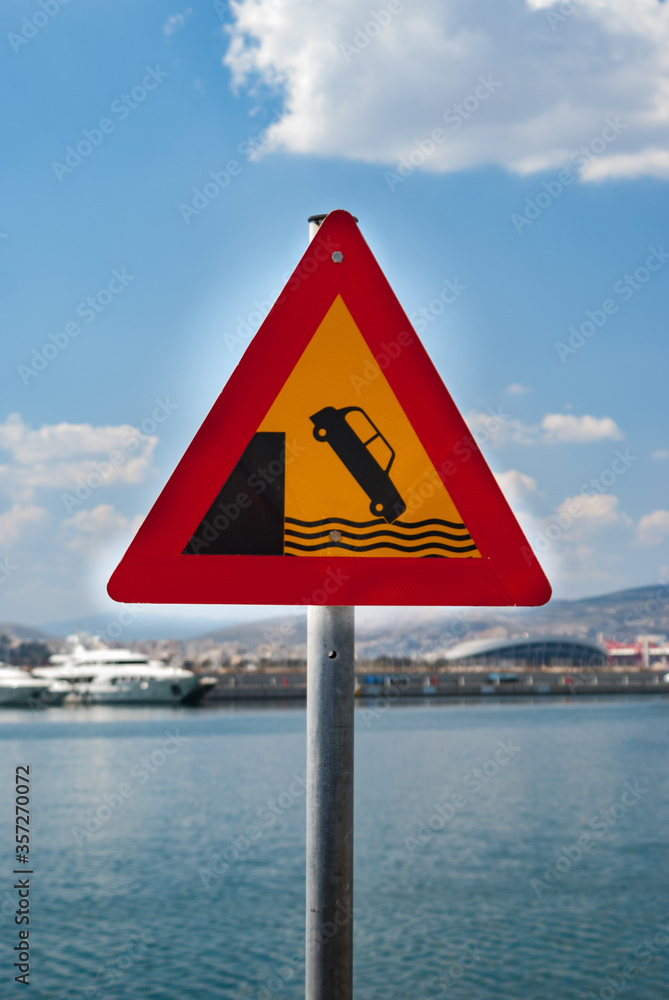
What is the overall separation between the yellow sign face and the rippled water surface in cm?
1204

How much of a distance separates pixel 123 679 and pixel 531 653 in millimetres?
64168

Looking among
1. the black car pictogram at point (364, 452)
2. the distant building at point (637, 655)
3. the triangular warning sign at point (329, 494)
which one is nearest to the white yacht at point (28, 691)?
the distant building at point (637, 655)

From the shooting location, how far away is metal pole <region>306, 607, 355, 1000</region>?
4.98ft

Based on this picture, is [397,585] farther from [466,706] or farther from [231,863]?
[466,706]

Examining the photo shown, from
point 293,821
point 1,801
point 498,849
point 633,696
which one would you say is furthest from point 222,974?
point 633,696

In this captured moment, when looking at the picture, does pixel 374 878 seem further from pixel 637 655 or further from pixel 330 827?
pixel 637 655

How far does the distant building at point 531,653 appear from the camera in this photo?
442ft

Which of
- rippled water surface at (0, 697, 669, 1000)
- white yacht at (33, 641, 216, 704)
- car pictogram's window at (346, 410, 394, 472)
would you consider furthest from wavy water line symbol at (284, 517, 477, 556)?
white yacht at (33, 641, 216, 704)

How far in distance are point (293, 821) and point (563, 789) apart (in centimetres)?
1231

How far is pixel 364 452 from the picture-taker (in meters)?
1.61

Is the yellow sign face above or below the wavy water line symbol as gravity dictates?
above

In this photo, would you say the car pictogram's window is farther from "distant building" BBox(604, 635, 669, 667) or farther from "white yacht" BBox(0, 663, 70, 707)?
"distant building" BBox(604, 635, 669, 667)

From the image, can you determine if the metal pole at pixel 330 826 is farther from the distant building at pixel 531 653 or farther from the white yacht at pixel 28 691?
the distant building at pixel 531 653

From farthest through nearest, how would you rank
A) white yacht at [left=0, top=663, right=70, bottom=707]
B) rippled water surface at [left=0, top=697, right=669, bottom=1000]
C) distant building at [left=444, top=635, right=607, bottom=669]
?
distant building at [left=444, top=635, right=607, bottom=669]
white yacht at [left=0, top=663, right=70, bottom=707]
rippled water surface at [left=0, top=697, right=669, bottom=1000]
